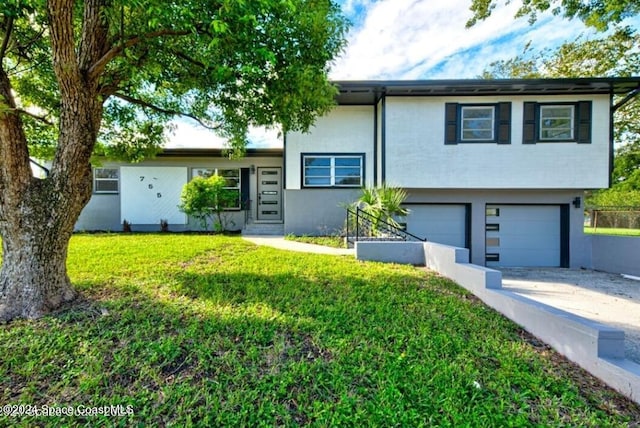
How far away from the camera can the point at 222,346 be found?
2635mm

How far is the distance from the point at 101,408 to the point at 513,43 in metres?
17.9

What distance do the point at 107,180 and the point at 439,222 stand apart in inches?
547

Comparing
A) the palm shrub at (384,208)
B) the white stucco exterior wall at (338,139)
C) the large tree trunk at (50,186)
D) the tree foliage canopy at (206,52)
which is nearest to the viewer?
the tree foliage canopy at (206,52)

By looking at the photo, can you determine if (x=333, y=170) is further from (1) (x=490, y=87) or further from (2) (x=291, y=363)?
(2) (x=291, y=363)

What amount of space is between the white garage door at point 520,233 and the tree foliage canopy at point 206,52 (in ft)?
25.5

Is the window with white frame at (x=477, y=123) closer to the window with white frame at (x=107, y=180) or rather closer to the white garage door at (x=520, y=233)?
the white garage door at (x=520, y=233)

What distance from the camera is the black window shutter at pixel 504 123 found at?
8.45 m

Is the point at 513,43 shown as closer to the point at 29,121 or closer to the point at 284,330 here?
the point at 284,330

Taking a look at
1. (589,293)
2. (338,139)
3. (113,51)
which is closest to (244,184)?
(338,139)

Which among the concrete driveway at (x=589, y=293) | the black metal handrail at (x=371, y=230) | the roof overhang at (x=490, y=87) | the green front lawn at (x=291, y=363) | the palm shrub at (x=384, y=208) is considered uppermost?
the roof overhang at (x=490, y=87)

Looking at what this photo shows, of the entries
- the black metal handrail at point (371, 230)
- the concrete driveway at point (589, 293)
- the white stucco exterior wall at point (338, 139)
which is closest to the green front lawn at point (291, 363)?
the concrete driveway at point (589, 293)

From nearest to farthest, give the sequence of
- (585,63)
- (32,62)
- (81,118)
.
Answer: (81,118) → (32,62) → (585,63)

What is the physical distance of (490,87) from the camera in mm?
8117

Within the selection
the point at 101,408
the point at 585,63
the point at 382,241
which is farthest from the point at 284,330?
the point at 585,63
